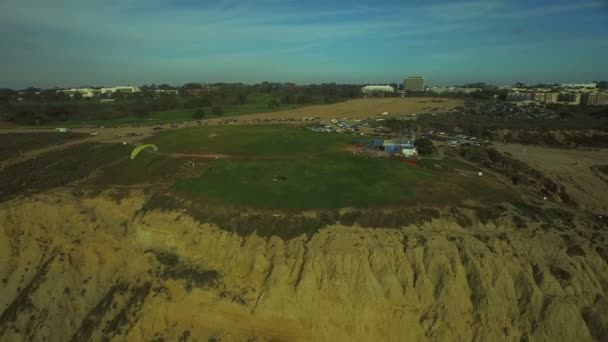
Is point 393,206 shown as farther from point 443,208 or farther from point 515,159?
point 515,159

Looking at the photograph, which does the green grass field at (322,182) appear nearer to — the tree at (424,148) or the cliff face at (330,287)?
the tree at (424,148)

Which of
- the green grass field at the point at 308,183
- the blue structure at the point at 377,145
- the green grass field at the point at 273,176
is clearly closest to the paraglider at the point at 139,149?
the green grass field at the point at 273,176

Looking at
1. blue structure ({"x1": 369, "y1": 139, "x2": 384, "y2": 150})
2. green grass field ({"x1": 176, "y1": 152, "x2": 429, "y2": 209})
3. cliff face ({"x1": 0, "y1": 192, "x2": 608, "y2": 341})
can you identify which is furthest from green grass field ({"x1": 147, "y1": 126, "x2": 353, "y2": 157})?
cliff face ({"x1": 0, "y1": 192, "x2": 608, "y2": 341})

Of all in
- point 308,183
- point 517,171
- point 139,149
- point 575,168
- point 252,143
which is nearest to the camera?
point 308,183

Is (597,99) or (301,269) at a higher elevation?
(597,99)

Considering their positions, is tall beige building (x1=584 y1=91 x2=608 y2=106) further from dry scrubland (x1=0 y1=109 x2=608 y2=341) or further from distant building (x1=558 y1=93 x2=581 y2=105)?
dry scrubland (x1=0 y1=109 x2=608 y2=341)

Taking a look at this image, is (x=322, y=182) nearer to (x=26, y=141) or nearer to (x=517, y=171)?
(x=517, y=171)

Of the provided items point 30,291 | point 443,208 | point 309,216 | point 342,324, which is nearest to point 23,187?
point 30,291

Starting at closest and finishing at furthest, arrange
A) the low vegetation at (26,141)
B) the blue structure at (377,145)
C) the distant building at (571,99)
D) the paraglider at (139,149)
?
the paraglider at (139,149)
the blue structure at (377,145)
the low vegetation at (26,141)
the distant building at (571,99)

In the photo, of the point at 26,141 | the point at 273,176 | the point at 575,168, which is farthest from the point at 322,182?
the point at 26,141
